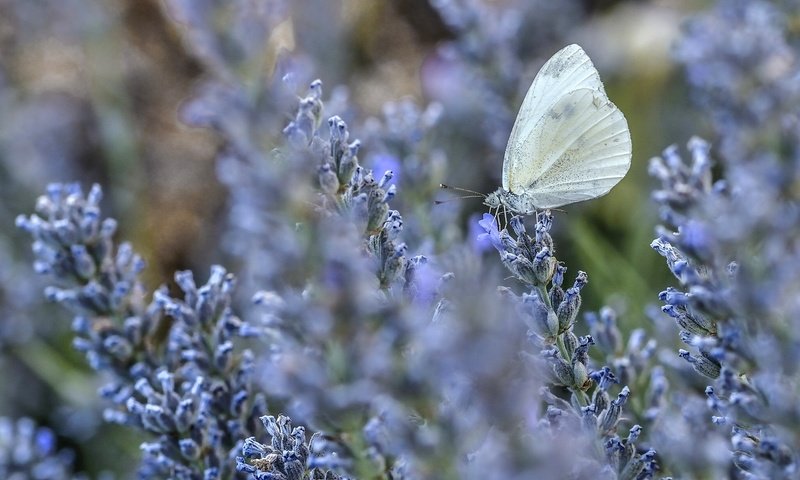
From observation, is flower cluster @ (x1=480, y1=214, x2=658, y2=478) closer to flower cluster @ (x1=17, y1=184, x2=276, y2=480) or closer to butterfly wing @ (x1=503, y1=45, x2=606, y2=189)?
flower cluster @ (x1=17, y1=184, x2=276, y2=480)

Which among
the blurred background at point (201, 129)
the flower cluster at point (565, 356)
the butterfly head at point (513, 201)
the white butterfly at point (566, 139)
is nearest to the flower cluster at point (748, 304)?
the flower cluster at point (565, 356)

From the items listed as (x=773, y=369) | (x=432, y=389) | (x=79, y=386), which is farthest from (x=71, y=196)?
(x=79, y=386)

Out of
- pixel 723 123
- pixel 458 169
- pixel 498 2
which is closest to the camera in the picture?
pixel 723 123

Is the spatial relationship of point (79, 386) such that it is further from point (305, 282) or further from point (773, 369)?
point (773, 369)

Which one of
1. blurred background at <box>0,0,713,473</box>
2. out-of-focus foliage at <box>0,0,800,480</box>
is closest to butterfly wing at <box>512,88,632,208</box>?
out-of-focus foliage at <box>0,0,800,480</box>

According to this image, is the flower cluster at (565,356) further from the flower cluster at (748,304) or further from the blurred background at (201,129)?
the blurred background at (201,129)

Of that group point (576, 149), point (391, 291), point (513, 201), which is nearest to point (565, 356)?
point (391, 291)
